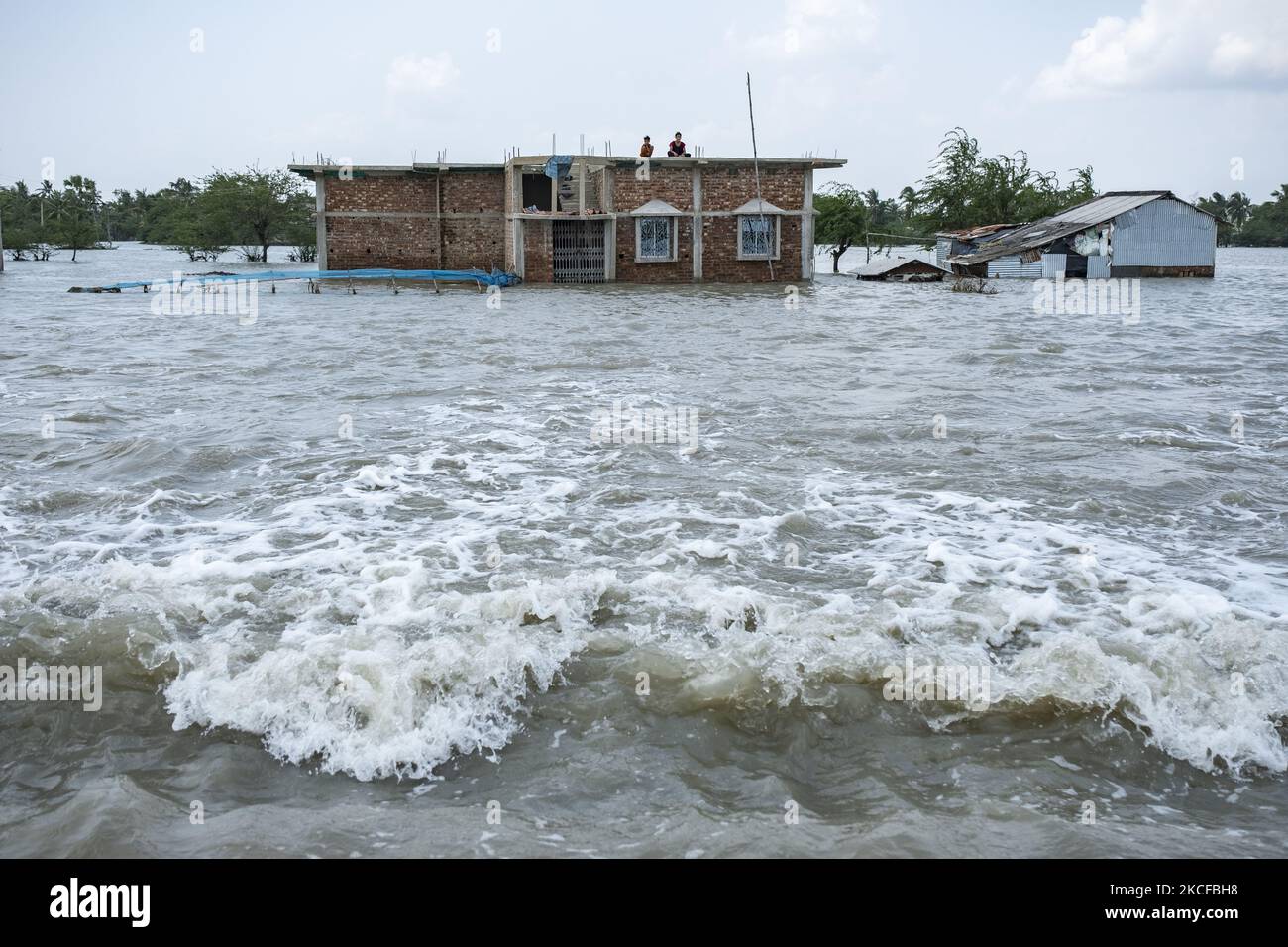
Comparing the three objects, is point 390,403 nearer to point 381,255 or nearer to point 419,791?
point 419,791

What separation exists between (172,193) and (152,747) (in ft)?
332

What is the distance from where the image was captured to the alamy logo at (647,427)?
30.9 ft

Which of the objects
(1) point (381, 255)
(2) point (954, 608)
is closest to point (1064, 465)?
(2) point (954, 608)

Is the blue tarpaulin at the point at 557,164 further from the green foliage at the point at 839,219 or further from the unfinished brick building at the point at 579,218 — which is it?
the green foliage at the point at 839,219

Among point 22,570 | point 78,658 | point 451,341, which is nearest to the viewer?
point 78,658

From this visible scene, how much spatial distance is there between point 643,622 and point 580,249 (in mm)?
26475

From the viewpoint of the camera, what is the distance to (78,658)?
4.72m

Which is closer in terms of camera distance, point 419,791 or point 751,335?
point 419,791

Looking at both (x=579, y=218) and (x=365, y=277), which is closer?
(x=579, y=218)

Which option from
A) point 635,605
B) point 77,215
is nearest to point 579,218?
point 635,605

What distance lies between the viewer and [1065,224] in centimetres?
3525
